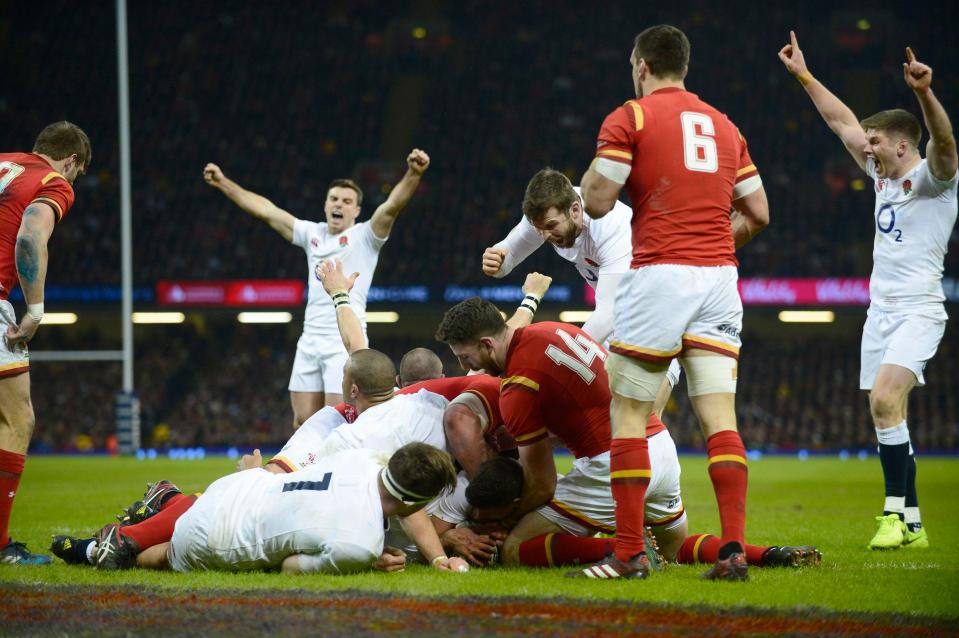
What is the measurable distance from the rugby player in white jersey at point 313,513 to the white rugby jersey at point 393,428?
1.30 feet

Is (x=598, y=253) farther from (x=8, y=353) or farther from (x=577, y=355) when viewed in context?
(x=8, y=353)

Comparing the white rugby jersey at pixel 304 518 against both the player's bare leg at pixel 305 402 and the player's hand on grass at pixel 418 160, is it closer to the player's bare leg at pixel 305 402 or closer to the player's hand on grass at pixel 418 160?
the player's hand on grass at pixel 418 160

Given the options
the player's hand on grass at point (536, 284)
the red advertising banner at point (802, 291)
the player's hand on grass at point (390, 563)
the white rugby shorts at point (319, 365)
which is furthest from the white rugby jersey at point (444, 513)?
the red advertising banner at point (802, 291)

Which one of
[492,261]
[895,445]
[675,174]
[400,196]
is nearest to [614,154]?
[675,174]

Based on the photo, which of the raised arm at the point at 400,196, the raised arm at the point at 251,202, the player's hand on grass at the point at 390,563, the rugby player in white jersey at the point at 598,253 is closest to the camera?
the player's hand on grass at the point at 390,563

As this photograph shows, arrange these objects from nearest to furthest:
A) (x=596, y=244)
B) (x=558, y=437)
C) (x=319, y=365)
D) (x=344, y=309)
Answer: (x=558, y=437)
(x=596, y=244)
(x=344, y=309)
(x=319, y=365)

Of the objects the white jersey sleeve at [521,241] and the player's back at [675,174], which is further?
the white jersey sleeve at [521,241]

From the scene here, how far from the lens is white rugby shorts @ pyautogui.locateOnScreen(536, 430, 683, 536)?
559cm

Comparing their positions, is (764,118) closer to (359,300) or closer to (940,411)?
(940,411)

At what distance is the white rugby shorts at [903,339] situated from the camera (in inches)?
271

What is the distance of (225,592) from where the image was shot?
448 cm

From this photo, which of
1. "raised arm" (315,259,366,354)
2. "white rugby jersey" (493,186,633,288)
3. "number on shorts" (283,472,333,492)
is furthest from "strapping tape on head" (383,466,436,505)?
"white rugby jersey" (493,186,633,288)

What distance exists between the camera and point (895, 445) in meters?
6.90

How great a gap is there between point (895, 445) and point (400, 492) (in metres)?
Result: 3.69
